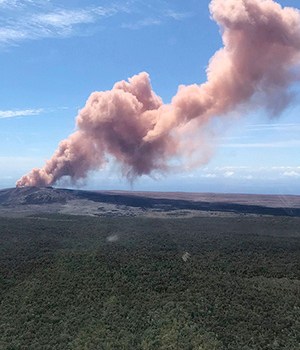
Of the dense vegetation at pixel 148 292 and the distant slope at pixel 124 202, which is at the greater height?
the distant slope at pixel 124 202

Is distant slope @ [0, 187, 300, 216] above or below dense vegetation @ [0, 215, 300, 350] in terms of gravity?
above

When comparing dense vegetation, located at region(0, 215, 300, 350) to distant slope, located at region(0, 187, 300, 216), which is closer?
dense vegetation, located at region(0, 215, 300, 350)

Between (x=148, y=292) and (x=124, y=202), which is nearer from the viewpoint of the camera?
(x=148, y=292)

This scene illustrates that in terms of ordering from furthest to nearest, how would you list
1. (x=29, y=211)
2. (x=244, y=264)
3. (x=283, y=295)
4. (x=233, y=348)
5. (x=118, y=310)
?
(x=29, y=211) → (x=244, y=264) → (x=283, y=295) → (x=118, y=310) → (x=233, y=348)

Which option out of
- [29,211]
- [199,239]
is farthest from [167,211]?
[199,239]

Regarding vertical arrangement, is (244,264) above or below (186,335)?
above

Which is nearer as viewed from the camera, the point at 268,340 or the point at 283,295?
the point at 268,340

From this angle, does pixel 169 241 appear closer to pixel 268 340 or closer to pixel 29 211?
pixel 268 340

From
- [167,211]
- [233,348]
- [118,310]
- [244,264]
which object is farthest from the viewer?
[167,211]
